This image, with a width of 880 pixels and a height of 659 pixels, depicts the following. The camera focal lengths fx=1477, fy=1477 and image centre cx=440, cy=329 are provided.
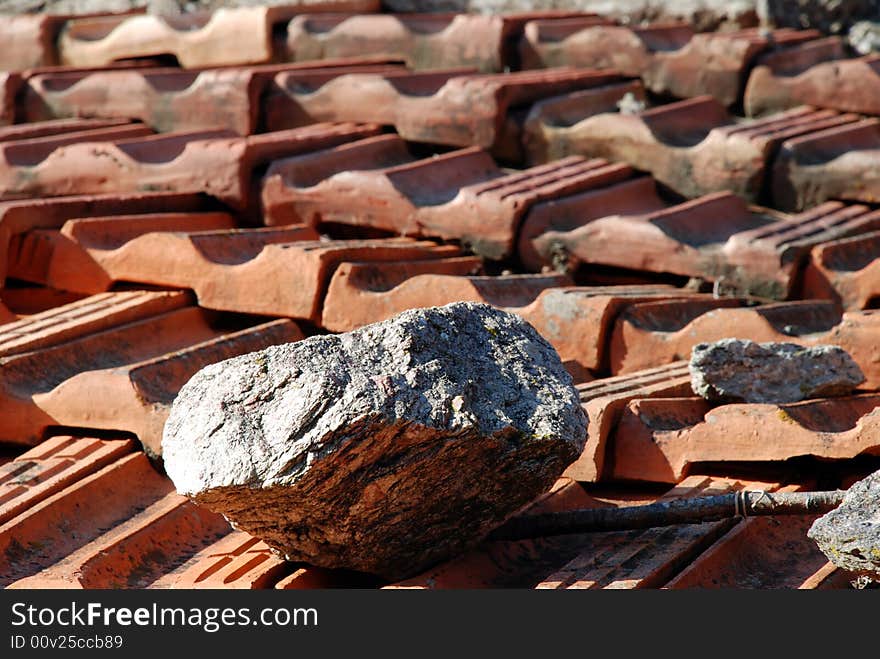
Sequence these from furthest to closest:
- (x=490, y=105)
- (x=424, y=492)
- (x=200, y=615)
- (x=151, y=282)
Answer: (x=490, y=105)
(x=151, y=282)
(x=424, y=492)
(x=200, y=615)

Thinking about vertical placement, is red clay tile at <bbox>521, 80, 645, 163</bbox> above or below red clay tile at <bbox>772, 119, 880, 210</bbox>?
above

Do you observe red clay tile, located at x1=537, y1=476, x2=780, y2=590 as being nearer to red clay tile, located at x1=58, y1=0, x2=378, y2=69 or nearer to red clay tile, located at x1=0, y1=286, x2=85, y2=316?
red clay tile, located at x1=0, y1=286, x2=85, y2=316

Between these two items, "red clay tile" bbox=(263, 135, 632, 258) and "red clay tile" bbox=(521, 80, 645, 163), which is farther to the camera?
"red clay tile" bbox=(521, 80, 645, 163)

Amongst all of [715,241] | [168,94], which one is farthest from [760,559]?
[168,94]

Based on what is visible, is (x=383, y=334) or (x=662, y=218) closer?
(x=383, y=334)

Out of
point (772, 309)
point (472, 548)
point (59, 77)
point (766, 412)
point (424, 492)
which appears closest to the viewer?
point (424, 492)

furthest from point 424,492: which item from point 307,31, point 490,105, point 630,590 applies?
point 307,31

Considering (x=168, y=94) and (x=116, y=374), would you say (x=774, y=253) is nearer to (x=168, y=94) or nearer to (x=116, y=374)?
(x=116, y=374)

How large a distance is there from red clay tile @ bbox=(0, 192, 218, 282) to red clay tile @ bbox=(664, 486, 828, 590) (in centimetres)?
226

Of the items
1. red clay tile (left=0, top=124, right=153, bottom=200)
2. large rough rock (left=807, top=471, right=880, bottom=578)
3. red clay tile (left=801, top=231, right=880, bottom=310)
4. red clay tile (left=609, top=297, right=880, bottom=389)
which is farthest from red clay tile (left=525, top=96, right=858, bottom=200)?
large rough rock (left=807, top=471, right=880, bottom=578)

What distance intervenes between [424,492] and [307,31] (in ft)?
10.5

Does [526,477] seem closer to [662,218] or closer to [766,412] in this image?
[766,412]

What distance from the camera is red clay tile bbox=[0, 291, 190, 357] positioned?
357 centimetres

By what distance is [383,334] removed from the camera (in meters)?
2.47
